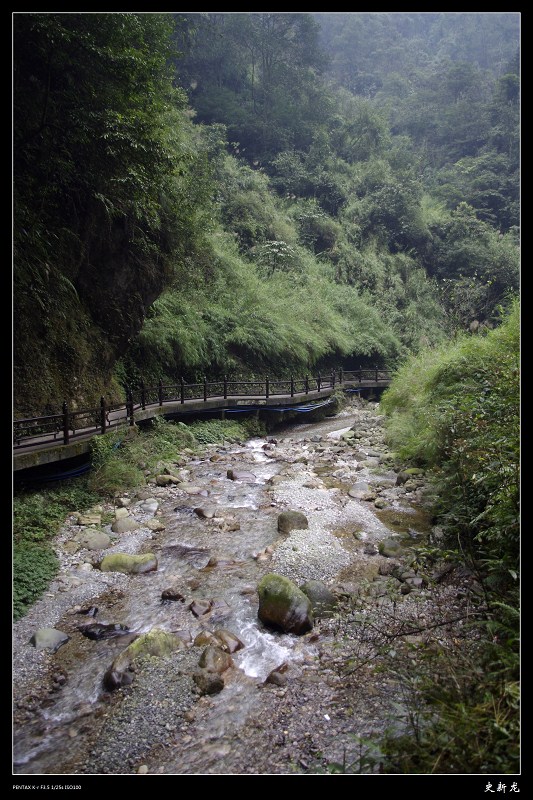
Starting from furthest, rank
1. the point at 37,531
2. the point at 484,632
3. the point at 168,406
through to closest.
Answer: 1. the point at 168,406
2. the point at 37,531
3. the point at 484,632

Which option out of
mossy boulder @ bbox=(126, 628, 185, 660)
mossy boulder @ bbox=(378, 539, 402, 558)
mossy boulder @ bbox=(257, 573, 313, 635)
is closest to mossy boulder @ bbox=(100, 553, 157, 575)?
mossy boulder @ bbox=(126, 628, 185, 660)

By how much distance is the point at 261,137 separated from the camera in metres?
34.4

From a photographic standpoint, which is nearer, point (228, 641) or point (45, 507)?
point (228, 641)

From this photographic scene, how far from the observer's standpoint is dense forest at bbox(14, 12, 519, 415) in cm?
710

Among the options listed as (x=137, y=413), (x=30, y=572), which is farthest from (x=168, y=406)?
(x=30, y=572)

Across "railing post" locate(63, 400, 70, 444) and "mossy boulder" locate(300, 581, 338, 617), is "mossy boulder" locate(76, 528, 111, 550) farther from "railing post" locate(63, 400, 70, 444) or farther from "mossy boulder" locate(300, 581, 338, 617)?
"mossy boulder" locate(300, 581, 338, 617)

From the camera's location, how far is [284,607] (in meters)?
4.96

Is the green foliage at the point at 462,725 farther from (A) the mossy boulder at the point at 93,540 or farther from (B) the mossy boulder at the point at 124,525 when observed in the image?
(B) the mossy boulder at the point at 124,525

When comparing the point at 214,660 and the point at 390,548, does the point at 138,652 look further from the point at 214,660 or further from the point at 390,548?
the point at 390,548

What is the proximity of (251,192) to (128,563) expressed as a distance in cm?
2601

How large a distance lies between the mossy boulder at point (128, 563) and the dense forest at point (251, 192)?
3.07m
